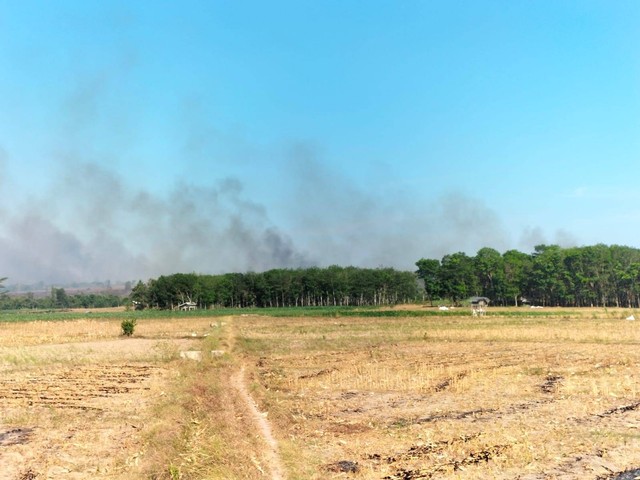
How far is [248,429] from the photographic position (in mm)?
13555

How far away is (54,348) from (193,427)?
29.4 metres

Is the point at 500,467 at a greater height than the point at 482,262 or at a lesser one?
lesser

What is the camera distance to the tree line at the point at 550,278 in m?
116

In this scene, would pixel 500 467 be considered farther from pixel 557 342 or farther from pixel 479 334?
pixel 479 334

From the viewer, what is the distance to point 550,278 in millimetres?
118750

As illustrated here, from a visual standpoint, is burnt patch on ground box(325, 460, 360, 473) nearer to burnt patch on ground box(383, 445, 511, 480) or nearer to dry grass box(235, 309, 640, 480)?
dry grass box(235, 309, 640, 480)

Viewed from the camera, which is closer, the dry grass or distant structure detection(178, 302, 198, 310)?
the dry grass

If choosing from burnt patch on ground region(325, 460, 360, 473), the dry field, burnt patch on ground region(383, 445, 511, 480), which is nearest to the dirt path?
the dry field

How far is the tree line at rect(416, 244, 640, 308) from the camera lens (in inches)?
4570

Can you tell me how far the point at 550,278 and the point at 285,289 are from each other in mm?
74283

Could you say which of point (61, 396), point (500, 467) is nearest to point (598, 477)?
point (500, 467)

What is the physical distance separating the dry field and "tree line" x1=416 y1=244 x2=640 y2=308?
9704cm

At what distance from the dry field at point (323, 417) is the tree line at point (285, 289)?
123618mm

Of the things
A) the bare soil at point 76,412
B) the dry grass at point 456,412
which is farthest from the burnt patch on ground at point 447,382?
the bare soil at point 76,412
